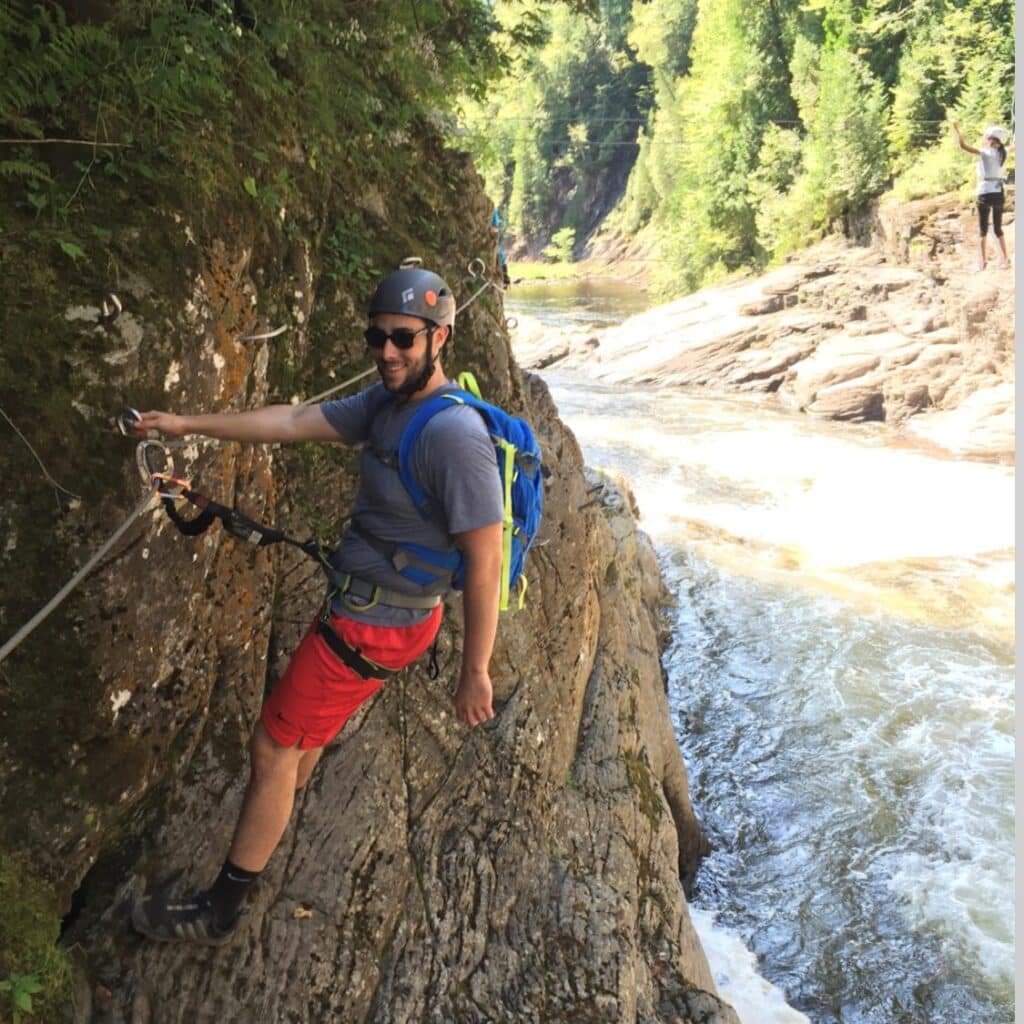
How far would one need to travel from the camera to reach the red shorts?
3.23 m

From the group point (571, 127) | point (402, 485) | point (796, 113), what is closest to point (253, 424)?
point (402, 485)

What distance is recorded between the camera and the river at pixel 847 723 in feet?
24.4

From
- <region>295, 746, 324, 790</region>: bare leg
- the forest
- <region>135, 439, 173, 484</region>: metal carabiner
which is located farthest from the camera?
the forest

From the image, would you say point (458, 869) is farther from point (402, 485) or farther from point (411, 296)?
point (411, 296)

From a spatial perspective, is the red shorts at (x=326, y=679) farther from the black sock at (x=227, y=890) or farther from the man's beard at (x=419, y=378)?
the man's beard at (x=419, y=378)

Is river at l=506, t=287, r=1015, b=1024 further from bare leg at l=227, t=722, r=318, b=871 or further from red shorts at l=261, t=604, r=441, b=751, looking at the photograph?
red shorts at l=261, t=604, r=441, b=751

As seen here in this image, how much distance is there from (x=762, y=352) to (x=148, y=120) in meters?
26.3

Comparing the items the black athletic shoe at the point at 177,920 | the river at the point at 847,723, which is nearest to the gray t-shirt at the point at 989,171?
the river at the point at 847,723

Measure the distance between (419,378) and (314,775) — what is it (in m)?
2.16

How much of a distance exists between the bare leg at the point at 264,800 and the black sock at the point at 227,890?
0.03 m

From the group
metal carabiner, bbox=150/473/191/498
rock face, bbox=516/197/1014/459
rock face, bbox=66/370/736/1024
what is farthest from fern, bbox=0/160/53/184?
rock face, bbox=516/197/1014/459

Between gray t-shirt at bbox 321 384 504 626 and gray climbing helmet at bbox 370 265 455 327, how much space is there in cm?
28

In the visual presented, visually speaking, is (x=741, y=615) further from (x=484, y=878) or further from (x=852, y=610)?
(x=484, y=878)

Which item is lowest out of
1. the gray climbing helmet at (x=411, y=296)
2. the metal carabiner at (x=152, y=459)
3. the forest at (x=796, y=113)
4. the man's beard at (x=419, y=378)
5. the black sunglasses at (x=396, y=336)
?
the forest at (x=796, y=113)
